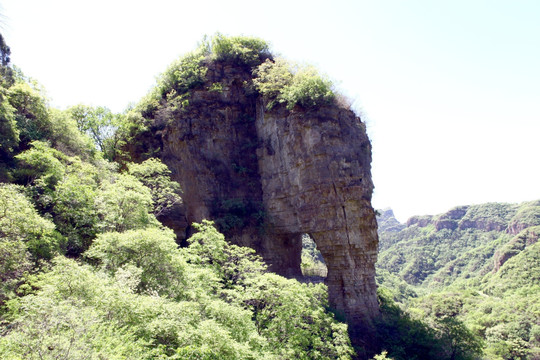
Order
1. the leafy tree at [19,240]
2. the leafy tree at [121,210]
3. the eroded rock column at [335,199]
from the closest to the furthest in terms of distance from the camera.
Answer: the leafy tree at [19,240]
the leafy tree at [121,210]
the eroded rock column at [335,199]

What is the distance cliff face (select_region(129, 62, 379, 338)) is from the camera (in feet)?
72.9

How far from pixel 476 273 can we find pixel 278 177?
72337mm

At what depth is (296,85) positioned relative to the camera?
2430 cm

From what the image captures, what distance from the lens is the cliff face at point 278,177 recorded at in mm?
22219

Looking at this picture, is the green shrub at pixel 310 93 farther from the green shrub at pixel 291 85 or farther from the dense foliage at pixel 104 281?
the dense foliage at pixel 104 281

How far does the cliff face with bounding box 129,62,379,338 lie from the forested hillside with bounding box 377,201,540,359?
8469mm

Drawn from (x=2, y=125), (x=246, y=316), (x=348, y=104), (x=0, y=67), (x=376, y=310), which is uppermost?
(x=0, y=67)

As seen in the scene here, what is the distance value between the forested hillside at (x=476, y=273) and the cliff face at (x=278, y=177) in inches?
333

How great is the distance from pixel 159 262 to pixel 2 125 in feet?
39.1

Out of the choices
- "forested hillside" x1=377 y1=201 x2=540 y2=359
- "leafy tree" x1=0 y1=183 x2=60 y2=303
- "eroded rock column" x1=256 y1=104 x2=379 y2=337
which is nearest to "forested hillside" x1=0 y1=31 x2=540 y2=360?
"leafy tree" x1=0 y1=183 x2=60 y2=303

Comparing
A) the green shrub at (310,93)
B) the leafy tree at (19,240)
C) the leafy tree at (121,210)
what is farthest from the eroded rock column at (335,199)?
the leafy tree at (19,240)

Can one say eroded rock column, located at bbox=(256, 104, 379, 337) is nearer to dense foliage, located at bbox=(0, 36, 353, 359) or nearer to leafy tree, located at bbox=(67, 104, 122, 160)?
dense foliage, located at bbox=(0, 36, 353, 359)

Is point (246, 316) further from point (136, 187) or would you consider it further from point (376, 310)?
point (376, 310)

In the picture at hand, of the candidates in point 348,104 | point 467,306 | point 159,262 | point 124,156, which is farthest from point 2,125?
point 467,306
